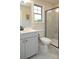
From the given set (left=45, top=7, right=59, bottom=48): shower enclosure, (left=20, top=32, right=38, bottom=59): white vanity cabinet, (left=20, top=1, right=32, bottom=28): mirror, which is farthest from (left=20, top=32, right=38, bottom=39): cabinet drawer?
(left=45, top=7, right=59, bottom=48): shower enclosure

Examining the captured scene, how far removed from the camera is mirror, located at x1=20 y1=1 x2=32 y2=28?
356 centimetres

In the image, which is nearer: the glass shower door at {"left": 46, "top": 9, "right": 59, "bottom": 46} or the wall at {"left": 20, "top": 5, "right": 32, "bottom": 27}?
the wall at {"left": 20, "top": 5, "right": 32, "bottom": 27}

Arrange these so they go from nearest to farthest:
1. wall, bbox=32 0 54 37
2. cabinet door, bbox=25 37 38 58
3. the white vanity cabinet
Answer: the white vanity cabinet → cabinet door, bbox=25 37 38 58 → wall, bbox=32 0 54 37

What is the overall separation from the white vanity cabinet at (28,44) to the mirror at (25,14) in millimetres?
628

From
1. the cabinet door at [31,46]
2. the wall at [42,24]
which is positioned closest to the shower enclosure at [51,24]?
the wall at [42,24]

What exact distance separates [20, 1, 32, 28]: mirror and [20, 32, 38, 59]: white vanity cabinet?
628mm

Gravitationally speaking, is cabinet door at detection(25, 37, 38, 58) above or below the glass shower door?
below

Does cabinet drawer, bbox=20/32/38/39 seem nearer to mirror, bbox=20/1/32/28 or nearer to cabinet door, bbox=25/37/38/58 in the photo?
cabinet door, bbox=25/37/38/58
